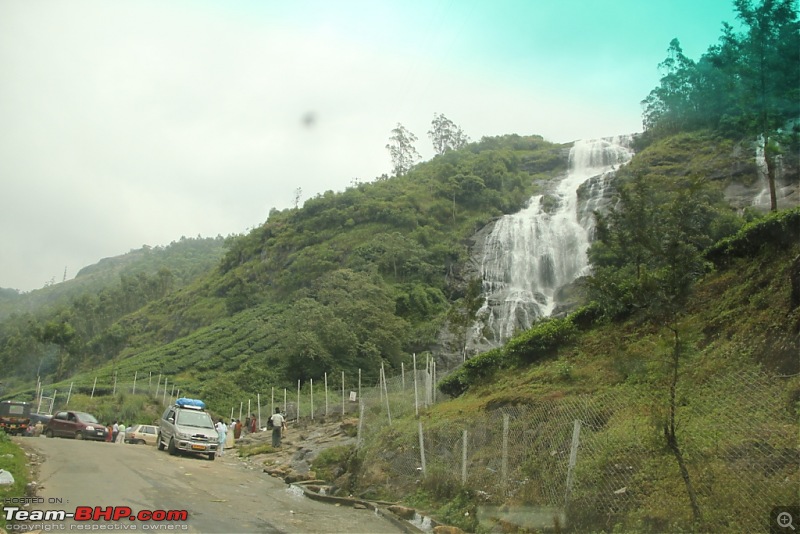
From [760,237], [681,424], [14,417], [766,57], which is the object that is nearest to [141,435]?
[14,417]

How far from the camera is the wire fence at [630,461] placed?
20.0 ft

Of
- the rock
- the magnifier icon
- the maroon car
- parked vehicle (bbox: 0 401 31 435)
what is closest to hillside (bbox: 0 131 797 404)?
the maroon car

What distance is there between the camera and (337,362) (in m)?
39.6

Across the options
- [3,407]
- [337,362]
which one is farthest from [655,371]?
[337,362]

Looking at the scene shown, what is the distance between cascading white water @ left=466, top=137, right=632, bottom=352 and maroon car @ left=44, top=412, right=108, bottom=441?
70.9 feet

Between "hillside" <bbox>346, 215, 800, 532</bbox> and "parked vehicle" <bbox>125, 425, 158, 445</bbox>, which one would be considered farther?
"parked vehicle" <bbox>125, 425, 158, 445</bbox>

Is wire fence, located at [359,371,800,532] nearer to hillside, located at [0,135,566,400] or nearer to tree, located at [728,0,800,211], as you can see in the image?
tree, located at [728,0,800,211]

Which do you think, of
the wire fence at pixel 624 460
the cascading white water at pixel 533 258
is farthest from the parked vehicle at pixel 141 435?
the cascading white water at pixel 533 258

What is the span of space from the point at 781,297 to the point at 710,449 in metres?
4.85

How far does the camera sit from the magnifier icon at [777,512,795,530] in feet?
17.4

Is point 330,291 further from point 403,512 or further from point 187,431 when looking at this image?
point 403,512

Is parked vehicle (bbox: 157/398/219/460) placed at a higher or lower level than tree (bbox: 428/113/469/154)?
lower

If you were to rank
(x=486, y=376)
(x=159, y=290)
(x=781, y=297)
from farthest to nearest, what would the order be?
(x=159, y=290), (x=486, y=376), (x=781, y=297)

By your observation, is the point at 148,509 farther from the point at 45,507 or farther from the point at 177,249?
the point at 177,249
